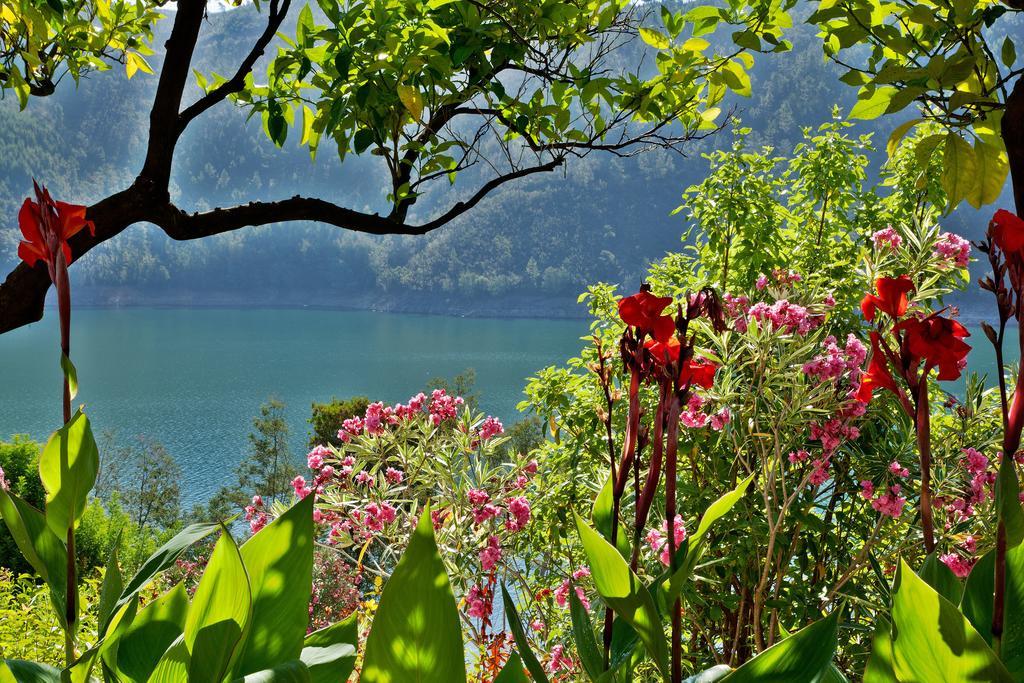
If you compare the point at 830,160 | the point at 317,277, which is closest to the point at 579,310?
the point at 317,277

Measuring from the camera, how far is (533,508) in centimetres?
286

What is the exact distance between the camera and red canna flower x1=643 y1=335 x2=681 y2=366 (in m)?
0.57

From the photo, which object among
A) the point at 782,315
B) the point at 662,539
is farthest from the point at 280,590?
the point at 782,315

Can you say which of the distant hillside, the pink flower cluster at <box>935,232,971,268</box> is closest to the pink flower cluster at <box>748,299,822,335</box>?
the pink flower cluster at <box>935,232,971,268</box>

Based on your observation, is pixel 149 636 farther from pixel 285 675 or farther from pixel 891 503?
pixel 891 503

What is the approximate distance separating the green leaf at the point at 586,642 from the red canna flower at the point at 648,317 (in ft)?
0.73

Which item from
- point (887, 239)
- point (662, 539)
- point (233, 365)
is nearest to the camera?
point (662, 539)

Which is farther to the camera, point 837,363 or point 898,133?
point 837,363

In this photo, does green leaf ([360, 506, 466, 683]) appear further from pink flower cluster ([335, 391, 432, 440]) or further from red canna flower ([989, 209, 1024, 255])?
pink flower cluster ([335, 391, 432, 440])

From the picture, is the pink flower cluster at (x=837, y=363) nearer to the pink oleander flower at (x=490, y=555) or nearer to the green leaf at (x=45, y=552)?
the pink oleander flower at (x=490, y=555)

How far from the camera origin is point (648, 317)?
0.59 m

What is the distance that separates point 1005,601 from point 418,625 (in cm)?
44

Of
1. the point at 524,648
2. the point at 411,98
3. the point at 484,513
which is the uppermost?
the point at 411,98

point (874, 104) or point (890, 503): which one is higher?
point (874, 104)
